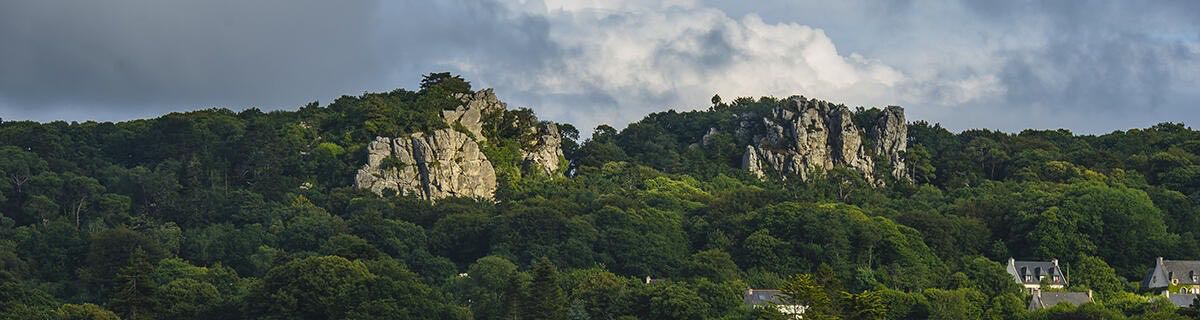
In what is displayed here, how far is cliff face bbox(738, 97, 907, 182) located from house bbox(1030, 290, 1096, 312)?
35036mm

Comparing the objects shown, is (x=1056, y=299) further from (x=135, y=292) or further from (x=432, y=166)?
(x=135, y=292)

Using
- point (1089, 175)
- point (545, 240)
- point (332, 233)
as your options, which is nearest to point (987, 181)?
point (1089, 175)

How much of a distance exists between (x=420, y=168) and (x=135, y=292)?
2900 centimetres

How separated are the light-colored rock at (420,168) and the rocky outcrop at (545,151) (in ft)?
23.3

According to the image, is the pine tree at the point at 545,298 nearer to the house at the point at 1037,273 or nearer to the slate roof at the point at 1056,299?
the slate roof at the point at 1056,299

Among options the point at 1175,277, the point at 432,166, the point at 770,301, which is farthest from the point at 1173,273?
the point at 432,166

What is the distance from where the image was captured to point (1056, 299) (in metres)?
95.7

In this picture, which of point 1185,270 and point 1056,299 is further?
point 1185,270

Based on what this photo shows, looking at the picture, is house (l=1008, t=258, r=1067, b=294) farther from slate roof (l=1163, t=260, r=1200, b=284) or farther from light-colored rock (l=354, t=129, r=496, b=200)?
light-colored rock (l=354, t=129, r=496, b=200)

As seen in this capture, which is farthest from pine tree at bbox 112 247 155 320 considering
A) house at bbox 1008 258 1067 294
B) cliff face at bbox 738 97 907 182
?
cliff face at bbox 738 97 907 182

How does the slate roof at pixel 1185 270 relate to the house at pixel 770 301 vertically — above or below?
above

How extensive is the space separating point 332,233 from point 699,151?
3571cm

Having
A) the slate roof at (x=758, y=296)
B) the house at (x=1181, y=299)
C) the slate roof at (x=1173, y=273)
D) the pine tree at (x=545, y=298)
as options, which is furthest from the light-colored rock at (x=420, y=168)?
the house at (x=1181, y=299)

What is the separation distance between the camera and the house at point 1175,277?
101m
